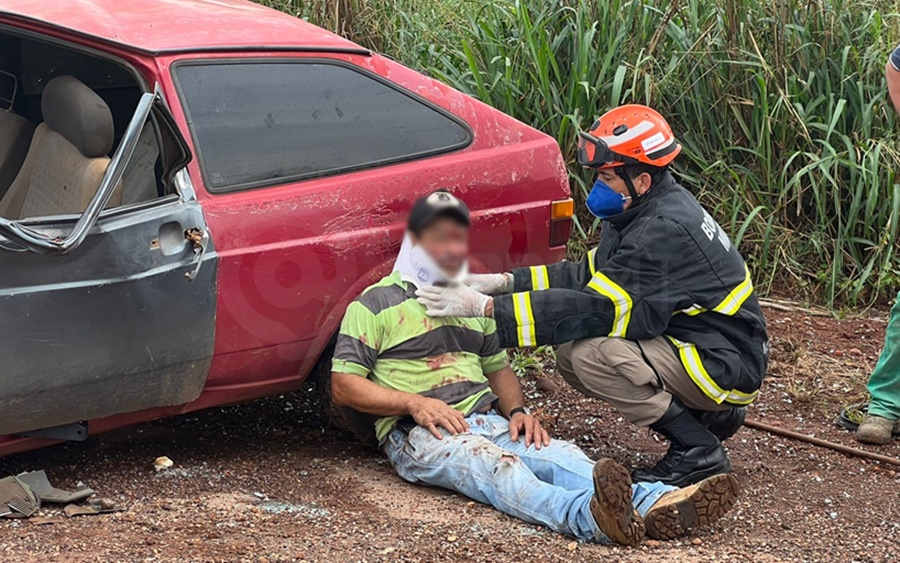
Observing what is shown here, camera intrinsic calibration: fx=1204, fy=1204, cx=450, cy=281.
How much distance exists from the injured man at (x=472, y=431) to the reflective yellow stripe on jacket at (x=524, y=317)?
0.17m

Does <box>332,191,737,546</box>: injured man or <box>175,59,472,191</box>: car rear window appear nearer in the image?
<box>332,191,737,546</box>: injured man

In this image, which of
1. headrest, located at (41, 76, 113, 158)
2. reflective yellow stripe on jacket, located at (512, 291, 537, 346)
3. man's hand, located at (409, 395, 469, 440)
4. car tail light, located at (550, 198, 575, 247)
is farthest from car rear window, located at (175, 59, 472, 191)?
man's hand, located at (409, 395, 469, 440)

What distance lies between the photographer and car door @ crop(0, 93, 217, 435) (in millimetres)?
3387

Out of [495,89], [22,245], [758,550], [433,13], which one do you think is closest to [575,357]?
[758,550]

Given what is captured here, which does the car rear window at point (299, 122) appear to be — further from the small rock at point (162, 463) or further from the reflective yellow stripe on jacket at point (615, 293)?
the small rock at point (162, 463)

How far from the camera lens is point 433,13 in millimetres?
7516

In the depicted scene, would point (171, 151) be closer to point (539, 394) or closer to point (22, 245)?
point (22, 245)

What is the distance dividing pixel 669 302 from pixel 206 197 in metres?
1.56

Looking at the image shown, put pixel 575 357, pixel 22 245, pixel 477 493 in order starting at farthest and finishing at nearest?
pixel 575 357 → pixel 477 493 → pixel 22 245

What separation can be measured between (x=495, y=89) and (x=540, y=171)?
7.41 ft

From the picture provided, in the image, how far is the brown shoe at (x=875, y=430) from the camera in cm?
489

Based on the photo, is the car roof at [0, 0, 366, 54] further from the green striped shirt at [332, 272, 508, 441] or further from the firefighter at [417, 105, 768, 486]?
the firefighter at [417, 105, 768, 486]

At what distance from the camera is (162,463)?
161 inches

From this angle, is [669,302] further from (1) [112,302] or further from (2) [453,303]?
(1) [112,302]
